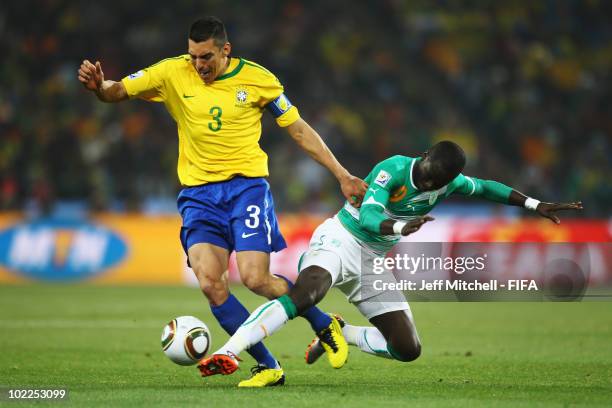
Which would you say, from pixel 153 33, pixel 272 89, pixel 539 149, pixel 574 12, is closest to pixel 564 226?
pixel 539 149

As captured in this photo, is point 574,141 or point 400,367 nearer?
point 400,367

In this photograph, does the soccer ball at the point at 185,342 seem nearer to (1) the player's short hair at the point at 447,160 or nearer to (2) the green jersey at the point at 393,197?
(2) the green jersey at the point at 393,197

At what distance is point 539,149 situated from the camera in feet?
67.9

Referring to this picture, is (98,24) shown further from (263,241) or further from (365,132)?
(263,241)

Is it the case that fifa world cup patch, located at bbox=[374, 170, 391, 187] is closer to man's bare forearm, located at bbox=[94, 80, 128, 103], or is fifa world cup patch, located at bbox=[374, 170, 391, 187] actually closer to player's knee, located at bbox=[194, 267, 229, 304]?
player's knee, located at bbox=[194, 267, 229, 304]

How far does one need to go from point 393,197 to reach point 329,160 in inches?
19.6

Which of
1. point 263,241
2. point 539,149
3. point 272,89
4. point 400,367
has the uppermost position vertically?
point 539,149

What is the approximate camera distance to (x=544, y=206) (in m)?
6.79

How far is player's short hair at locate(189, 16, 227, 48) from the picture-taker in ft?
20.9

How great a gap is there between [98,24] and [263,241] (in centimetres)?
1564

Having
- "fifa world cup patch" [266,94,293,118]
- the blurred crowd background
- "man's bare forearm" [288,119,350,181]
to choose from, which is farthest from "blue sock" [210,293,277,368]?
the blurred crowd background

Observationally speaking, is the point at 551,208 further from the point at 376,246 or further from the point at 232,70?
the point at 232,70

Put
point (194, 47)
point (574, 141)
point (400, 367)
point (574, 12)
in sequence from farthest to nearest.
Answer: point (574, 12) → point (574, 141) → point (400, 367) → point (194, 47)

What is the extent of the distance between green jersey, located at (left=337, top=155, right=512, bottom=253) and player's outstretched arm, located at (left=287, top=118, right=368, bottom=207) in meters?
0.12
